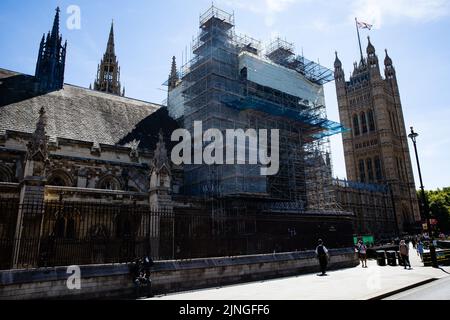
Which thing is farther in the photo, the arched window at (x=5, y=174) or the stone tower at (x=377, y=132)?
the stone tower at (x=377, y=132)

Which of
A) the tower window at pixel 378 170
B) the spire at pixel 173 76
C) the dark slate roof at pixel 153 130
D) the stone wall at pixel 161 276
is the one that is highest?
the spire at pixel 173 76

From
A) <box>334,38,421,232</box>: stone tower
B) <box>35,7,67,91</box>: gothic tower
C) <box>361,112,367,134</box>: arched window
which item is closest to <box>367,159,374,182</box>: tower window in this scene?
<box>334,38,421,232</box>: stone tower

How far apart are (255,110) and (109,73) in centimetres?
3069

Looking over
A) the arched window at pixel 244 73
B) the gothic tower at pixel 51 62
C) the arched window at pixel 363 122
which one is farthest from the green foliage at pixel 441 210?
the gothic tower at pixel 51 62

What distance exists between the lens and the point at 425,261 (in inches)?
667

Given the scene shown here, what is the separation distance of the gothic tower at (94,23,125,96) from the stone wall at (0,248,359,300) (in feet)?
129

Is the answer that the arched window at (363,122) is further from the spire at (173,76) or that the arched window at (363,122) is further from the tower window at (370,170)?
the spire at (173,76)

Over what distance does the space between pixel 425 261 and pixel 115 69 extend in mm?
45536

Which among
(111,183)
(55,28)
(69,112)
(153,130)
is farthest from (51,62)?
(111,183)

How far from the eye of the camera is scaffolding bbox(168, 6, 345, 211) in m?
24.0

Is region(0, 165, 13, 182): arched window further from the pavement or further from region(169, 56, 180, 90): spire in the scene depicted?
region(169, 56, 180, 90): spire

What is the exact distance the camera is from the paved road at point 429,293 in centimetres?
859

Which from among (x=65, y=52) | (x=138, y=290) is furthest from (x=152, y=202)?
(x=65, y=52)

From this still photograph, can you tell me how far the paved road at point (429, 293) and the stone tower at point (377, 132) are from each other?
206ft
